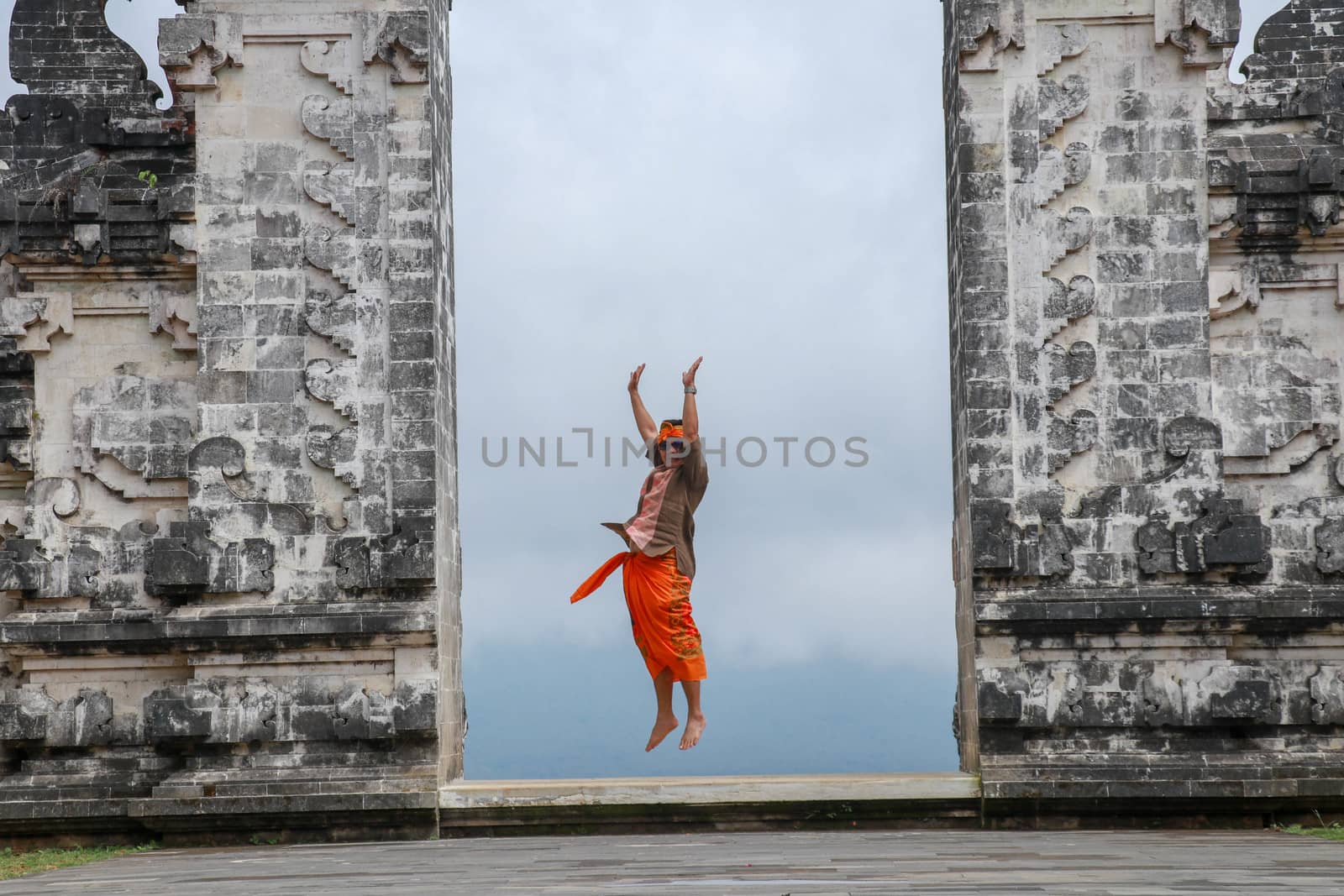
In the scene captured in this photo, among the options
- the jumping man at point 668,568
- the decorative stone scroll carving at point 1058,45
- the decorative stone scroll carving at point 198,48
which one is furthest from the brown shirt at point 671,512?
the decorative stone scroll carving at point 198,48

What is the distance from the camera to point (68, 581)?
11625 mm

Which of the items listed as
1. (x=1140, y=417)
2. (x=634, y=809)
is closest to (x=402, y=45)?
(x=634, y=809)

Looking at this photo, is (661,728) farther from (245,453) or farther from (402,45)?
(402,45)

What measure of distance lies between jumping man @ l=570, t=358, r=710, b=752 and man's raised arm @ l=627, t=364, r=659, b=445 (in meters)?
0.06

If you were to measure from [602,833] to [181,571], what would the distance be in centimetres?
356

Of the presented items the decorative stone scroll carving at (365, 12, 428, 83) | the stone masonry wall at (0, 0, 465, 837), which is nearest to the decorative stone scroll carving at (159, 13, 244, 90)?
the stone masonry wall at (0, 0, 465, 837)

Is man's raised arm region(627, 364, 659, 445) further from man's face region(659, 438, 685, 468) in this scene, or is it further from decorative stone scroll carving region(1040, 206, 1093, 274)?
decorative stone scroll carving region(1040, 206, 1093, 274)

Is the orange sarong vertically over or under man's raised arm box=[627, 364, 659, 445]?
under

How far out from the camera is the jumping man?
11.3 metres

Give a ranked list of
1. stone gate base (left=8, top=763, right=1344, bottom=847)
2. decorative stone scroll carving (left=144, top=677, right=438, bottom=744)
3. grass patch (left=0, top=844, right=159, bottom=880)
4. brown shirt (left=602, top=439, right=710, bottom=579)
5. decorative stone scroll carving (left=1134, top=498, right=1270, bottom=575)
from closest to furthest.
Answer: grass patch (left=0, top=844, right=159, bottom=880) → stone gate base (left=8, top=763, right=1344, bottom=847) → decorative stone scroll carving (left=144, top=677, right=438, bottom=744) → decorative stone scroll carving (left=1134, top=498, right=1270, bottom=575) → brown shirt (left=602, top=439, right=710, bottom=579)

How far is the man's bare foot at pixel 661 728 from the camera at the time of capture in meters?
11.5

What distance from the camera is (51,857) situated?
10.8 m

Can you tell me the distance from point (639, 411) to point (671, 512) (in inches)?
34.1

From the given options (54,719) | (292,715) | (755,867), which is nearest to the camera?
(755,867)
